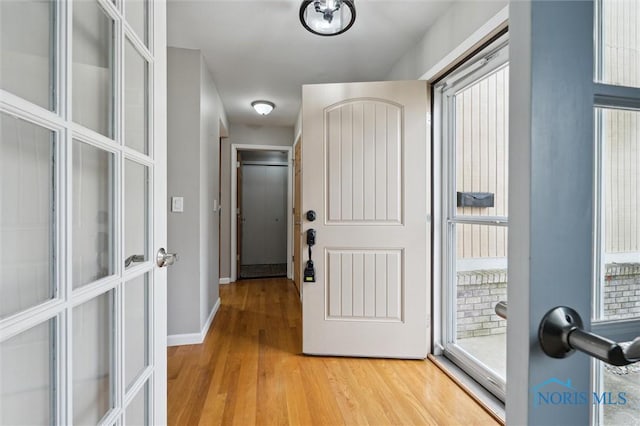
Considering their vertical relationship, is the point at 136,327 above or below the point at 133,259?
below

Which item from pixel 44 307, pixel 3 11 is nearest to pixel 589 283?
pixel 44 307

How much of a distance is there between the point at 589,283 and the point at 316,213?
6.29ft

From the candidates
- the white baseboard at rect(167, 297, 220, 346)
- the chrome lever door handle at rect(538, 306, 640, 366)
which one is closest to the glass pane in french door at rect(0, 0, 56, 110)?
the chrome lever door handle at rect(538, 306, 640, 366)

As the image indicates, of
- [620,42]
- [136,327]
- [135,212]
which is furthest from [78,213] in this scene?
[620,42]

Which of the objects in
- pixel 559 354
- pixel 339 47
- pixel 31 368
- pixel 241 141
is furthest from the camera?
pixel 241 141

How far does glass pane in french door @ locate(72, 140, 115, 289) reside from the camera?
619mm

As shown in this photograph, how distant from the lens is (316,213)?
2293 mm

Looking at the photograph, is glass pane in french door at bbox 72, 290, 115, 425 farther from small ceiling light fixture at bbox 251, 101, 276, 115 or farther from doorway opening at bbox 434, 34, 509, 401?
small ceiling light fixture at bbox 251, 101, 276, 115

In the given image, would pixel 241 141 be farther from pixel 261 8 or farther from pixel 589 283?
pixel 589 283

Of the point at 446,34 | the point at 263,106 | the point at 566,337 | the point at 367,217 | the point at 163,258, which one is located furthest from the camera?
the point at 263,106

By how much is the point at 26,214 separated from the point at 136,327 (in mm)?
467

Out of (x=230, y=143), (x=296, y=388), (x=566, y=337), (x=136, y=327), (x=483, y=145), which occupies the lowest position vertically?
(x=296, y=388)

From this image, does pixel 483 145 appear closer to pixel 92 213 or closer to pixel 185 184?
pixel 92 213

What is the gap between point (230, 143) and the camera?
468 centimetres
